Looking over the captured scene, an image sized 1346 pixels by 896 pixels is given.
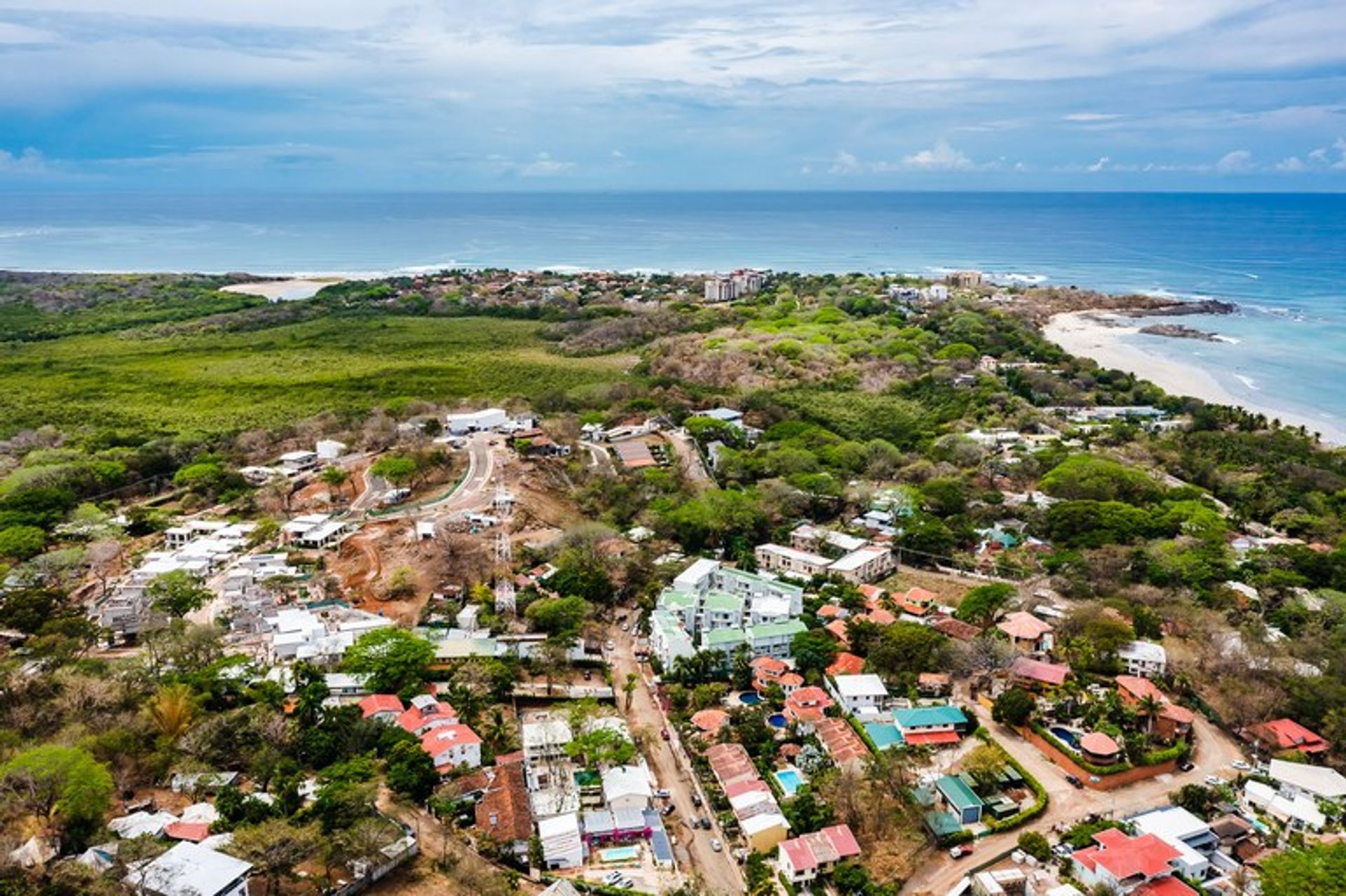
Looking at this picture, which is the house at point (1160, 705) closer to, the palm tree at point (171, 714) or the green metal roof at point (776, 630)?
the green metal roof at point (776, 630)

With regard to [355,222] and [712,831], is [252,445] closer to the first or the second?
[712,831]

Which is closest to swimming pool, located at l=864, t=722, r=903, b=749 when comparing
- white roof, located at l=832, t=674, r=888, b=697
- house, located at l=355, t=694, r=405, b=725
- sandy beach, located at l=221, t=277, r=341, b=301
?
white roof, located at l=832, t=674, r=888, b=697

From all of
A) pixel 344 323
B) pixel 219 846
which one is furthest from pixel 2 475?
pixel 344 323

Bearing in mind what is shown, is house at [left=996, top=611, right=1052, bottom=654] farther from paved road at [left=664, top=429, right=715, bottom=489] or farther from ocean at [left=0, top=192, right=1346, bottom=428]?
ocean at [left=0, top=192, right=1346, bottom=428]

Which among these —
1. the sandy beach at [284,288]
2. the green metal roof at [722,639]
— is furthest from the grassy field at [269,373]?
the green metal roof at [722,639]

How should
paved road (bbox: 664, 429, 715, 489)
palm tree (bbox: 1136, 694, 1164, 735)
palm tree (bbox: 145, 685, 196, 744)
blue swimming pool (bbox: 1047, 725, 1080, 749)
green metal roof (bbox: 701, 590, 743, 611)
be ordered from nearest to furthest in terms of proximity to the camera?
palm tree (bbox: 145, 685, 196, 744), blue swimming pool (bbox: 1047, 725, 1080, 749), palm tree (bbox: 1136, 694, 1164, 735), green metal roof (bbox: 701, 590, 743, 611), paved road (bbox: 664, 429, 715, 489)

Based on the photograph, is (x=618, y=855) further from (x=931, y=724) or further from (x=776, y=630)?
(x=776, y=630)
